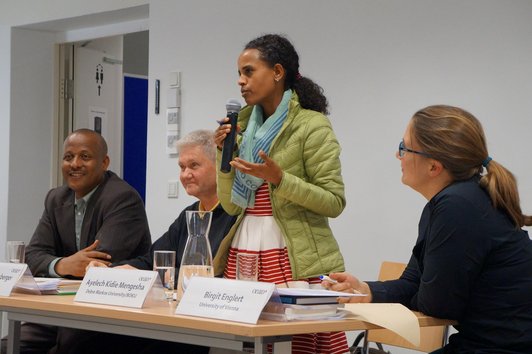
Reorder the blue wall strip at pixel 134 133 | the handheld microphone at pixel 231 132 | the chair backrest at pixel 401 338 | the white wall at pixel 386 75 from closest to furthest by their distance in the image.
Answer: the handheld microphone at pixel 231 132 < the chair backrest at pixel 401 338 < the white wall at pixel 386 75 < the blue wall strip at pixel 134 133

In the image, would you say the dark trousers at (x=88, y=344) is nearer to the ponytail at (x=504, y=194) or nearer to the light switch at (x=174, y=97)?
the ponytail at (x=504, y=194)

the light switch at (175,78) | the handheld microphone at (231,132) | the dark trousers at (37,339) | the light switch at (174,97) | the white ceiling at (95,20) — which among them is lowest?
the dark trousers at (37,339)

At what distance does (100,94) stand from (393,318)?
5167mm

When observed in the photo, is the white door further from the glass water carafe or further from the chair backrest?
the glass water carafe

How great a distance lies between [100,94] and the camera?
6.73 metres

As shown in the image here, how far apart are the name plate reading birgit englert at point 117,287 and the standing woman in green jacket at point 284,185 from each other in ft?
1.79

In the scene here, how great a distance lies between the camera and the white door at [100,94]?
6.59m

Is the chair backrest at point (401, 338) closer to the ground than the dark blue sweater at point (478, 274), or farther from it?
closer to the ground

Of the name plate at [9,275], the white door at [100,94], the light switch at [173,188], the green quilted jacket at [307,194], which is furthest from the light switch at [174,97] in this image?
the name plate at [9,275]

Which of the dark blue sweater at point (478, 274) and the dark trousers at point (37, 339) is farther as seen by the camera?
the dark trousers at point (37, 339)

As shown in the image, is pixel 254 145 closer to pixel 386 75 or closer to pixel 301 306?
pixel 301 306

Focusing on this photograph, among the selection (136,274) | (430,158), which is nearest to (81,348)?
(136,274)

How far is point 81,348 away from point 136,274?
990 mm

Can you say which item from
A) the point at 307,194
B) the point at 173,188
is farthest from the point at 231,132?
the point at 173,188
